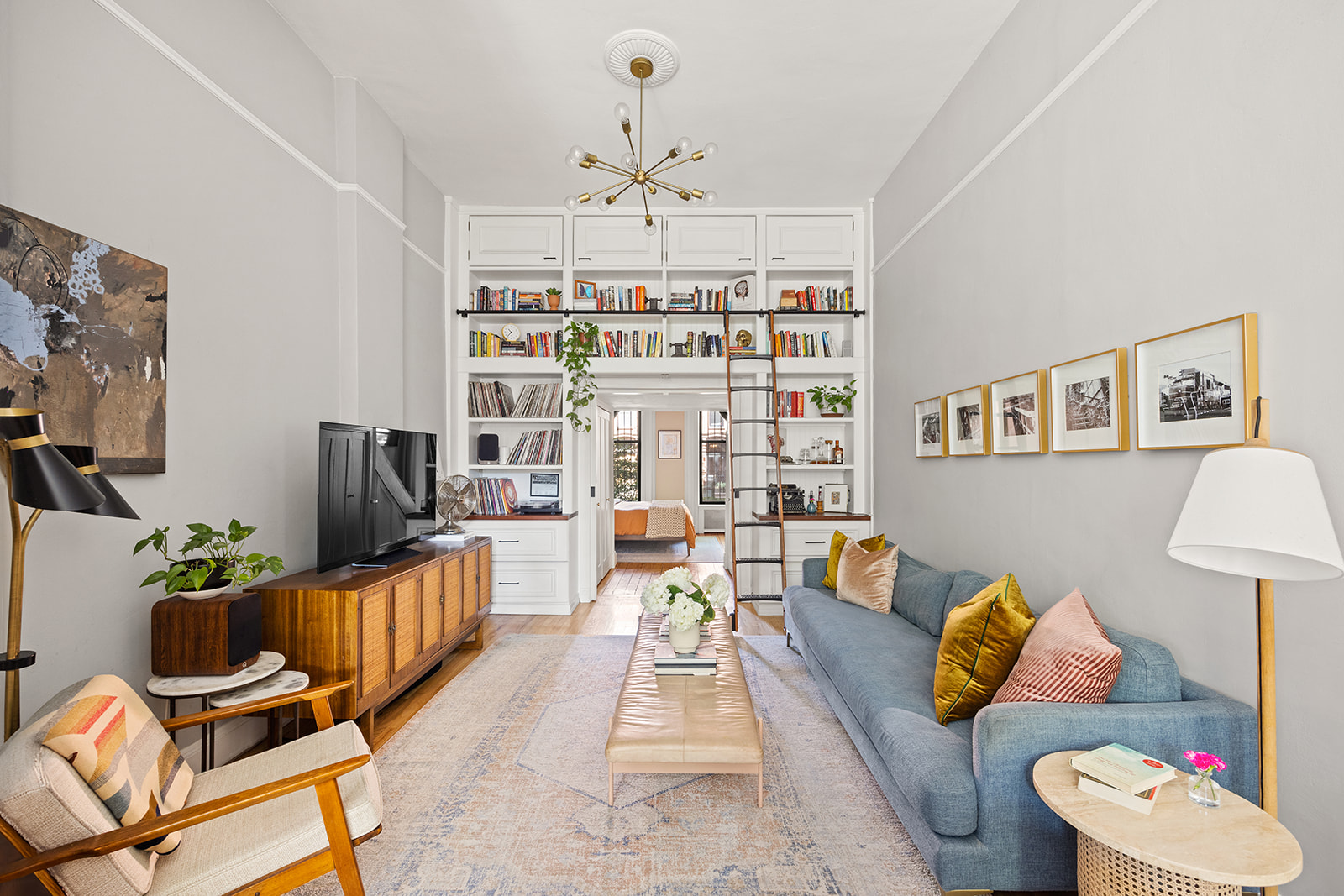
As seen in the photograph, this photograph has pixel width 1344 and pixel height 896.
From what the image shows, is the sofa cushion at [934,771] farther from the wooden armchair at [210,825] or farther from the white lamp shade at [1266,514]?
the wooden armchair at [210,825]

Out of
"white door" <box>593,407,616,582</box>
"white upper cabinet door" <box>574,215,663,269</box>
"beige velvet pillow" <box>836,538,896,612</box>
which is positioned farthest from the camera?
"white door" <box>593,407,616,582</box>

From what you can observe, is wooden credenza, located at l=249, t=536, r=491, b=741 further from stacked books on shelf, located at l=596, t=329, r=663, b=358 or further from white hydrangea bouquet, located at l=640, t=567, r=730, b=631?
stacked books on shelf, located at l=596, t=329, r=663, b=358

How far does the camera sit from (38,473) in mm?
1389

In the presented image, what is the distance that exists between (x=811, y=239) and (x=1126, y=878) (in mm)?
4755

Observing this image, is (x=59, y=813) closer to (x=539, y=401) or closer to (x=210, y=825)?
(x=210, y=825)

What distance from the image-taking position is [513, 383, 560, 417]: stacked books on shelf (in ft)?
17.7

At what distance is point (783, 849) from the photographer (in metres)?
2.09

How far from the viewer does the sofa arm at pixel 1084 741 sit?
1.71 metres

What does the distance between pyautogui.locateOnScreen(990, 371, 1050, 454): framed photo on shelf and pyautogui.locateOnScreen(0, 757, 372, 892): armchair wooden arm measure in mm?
2713

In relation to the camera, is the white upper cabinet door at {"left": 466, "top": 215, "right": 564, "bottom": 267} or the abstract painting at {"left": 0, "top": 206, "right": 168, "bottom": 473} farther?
the white upper cabinet door at {"left": 466, "top": 215, "right": 564, "bottom": 267}

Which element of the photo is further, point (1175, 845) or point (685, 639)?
point (685, 639)

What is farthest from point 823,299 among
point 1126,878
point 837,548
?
point 1126,878

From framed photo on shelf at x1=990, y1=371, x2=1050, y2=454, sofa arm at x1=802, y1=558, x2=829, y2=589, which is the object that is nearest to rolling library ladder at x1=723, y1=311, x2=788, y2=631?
sofa arm at x1=802, y1=558, x2=829, y2=589

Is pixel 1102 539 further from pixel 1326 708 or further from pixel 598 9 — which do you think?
pixel 598 9
